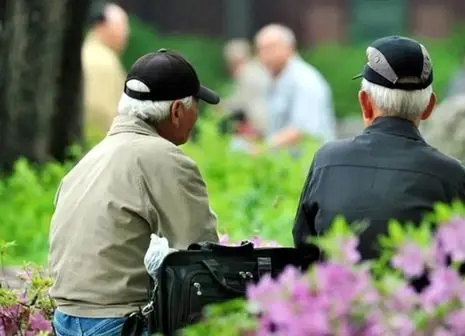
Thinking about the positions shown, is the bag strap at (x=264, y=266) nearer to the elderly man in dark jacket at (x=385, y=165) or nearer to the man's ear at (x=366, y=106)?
the elderly man in dark jacket at (x=385, y=165)

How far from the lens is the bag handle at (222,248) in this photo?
4531mm

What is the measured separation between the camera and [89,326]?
4.75 m

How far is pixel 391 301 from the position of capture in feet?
10.9

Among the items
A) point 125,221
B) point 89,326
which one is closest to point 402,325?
point 125,221

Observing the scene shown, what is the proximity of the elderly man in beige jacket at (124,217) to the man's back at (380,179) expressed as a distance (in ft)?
1.33

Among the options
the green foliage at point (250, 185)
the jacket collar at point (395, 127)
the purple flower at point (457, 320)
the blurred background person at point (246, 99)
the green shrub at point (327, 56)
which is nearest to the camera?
the purple flower at point (457, 320)

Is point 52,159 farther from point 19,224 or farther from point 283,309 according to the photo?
point 283,309

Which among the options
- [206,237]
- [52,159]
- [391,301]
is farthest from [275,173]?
[391,301]

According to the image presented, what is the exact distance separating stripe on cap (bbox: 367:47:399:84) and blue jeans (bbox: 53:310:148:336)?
1070mm

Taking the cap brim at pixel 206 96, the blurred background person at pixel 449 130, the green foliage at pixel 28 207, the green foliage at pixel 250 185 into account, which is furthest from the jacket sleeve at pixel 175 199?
the blurred background person at pixel 449 130

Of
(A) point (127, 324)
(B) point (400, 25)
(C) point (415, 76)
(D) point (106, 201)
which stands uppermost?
(C) point (415, 76)

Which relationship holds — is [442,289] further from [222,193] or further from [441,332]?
[222,193]

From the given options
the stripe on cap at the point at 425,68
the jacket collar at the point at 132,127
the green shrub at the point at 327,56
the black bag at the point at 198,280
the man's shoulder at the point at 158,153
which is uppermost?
the stripe on cap at the point at 425,68

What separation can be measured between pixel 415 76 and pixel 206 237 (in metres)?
0.82
